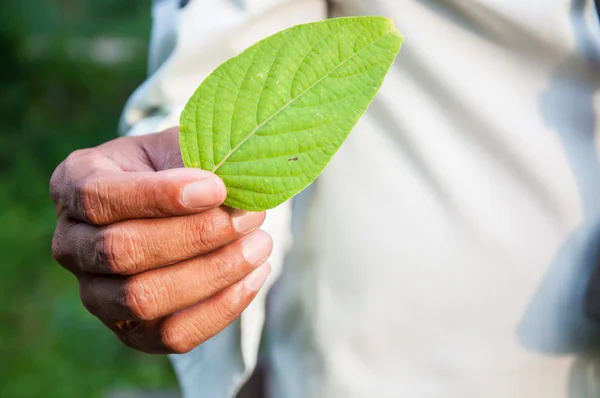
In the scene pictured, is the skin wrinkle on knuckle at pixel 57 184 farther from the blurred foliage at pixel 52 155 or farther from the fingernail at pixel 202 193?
the blurred foliage at pixel 52 155

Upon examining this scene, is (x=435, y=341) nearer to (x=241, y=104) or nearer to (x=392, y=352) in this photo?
(x=392, y=352)

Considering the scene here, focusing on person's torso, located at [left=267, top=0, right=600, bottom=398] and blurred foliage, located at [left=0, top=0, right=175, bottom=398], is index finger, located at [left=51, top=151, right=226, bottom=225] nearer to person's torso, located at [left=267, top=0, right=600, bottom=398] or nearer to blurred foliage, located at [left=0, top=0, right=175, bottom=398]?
person's torso, located at [left=267, top=0, right=600, bottom=398]

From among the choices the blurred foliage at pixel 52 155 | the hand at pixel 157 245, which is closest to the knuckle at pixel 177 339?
the hand at pixel 157 245

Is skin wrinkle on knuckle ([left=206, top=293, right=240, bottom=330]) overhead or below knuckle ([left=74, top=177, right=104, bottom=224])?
below

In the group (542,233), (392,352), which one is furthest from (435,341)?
(542,233)

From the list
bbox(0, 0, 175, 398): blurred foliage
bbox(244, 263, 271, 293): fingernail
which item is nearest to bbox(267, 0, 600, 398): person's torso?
bbox(244, 263, 271, 293): fingernail

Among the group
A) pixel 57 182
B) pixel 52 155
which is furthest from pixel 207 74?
pixel 52 155

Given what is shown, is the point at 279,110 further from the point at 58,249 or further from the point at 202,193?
the point at 58,249
